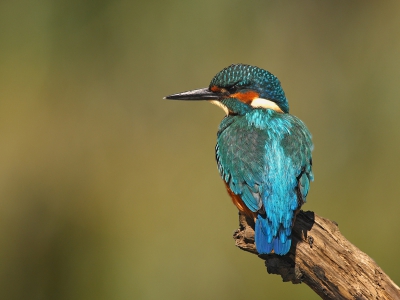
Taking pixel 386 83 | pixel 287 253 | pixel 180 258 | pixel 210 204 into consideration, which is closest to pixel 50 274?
pixel 180 258

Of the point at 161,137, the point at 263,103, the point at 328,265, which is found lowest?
the point at 328,265

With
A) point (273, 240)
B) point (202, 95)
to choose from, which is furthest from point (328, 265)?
point (202, 95)

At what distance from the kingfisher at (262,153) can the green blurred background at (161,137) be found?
143 centimetres

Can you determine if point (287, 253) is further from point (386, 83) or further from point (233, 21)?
point (233, 21)

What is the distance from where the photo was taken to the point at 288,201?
220 cm

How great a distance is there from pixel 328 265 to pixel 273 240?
0.71 ft

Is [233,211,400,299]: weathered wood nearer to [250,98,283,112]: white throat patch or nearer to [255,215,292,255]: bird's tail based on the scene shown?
[255,215,292,255]: bird's tail

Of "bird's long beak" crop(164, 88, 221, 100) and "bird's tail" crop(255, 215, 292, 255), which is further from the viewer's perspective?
"bird's long beak" crop(164, 88, 221, 100)

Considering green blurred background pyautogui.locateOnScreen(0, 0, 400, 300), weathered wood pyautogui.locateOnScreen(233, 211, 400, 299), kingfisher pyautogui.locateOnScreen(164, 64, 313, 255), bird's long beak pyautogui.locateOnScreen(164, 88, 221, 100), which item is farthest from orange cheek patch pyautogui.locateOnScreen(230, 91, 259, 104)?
green blurred background pyautogui.locateOnScreen(0, 0, 400, 300)

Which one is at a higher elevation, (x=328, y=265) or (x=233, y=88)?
(x=233, y=88)

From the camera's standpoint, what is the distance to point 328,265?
7.04 feet

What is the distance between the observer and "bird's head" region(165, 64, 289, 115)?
2.66 m

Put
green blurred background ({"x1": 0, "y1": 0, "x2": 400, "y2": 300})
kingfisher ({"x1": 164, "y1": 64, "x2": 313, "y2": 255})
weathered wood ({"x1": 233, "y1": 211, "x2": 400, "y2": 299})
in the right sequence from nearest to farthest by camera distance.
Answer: weathered wood ({"x1": 233, "y1": 211, "x2": 400, "y2": 299})
kingfisher ({"x1": 164, "y1": 64, "x2": 313, "y2": 255})
green blurred background ({"x1": 0, "y1": 0, "x2": 400, "y2": 300})

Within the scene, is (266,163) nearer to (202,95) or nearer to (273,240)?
(273,240)
